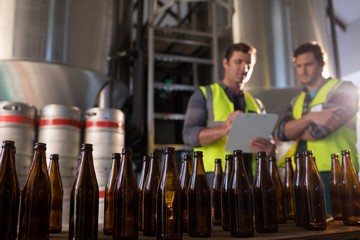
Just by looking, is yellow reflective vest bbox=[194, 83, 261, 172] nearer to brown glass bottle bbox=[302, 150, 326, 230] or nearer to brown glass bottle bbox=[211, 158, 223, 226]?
brown glass bottle bbox=[211, 158, 223, 226]

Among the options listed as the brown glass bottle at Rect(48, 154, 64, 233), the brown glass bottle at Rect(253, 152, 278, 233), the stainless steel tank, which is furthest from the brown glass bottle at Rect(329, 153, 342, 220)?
the stainless steel tank

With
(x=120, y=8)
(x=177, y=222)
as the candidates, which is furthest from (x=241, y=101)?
(x=120, y=8)

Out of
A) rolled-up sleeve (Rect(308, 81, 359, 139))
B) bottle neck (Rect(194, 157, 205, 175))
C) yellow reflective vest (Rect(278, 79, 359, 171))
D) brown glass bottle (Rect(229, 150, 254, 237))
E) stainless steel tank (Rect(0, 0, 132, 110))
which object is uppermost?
stainless steel tank (Rect(0, 0, 132, 110))

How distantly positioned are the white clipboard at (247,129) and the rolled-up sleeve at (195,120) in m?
0.18

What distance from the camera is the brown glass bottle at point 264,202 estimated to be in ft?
2.82

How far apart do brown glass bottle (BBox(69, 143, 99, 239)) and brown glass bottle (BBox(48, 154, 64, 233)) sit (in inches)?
6.3

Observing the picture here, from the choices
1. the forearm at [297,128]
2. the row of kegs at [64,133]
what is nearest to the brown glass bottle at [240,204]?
the forearm at [297,128]

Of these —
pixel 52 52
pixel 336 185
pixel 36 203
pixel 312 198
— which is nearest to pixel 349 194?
pixel 336 185

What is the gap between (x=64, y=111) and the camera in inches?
77.0

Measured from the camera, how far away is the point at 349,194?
1021 millimetres

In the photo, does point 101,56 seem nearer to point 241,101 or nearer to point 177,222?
point 241,101

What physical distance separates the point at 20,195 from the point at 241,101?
1.19 m

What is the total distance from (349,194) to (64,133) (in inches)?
56.0

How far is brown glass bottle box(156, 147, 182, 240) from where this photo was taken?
0.78 m
